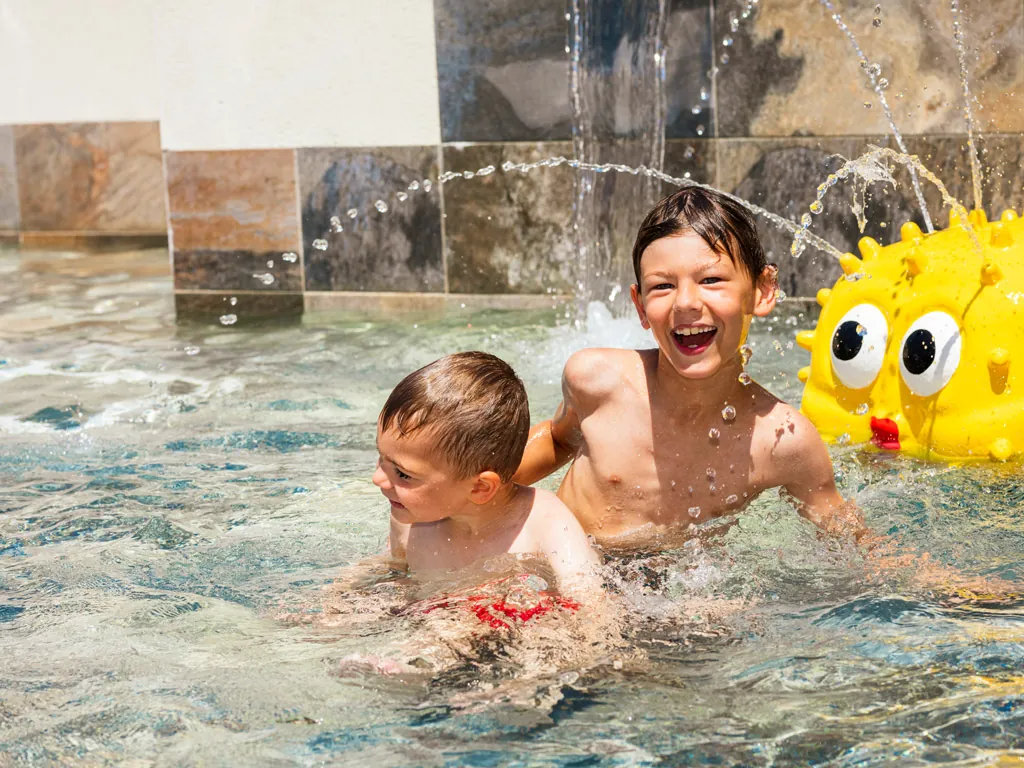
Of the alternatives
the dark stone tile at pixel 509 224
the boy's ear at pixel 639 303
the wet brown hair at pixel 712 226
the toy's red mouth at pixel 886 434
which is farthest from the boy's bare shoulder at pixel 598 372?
the dark stone tile at pixel 509 224

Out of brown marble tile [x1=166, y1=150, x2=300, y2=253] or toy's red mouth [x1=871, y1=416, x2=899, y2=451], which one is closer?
toy's red mouth [x1=871, y1=416, x2=899, y2=451]

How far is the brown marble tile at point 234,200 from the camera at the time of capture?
6.49 meters

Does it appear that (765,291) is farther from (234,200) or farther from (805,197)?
(234,200)

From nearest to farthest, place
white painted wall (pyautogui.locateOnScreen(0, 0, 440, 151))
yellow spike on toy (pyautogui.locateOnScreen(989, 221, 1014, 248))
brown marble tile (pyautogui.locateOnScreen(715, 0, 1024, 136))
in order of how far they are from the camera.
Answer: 1. yellow spike on toy (pyautogui.locateOnScreen(989, 221, 1014, 248))
2. brown marble tile (pyautogui.locateOnScreen(715, 0, 1024, 136))
3. white painted wall (pyautogui.locateOnScreen(0, 0, 440, 151))

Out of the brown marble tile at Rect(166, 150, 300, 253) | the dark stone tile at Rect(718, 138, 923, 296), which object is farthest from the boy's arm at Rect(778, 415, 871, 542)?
the brown marble tile at Rect(166, 150, 300, 253)

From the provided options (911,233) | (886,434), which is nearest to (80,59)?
(911,233)

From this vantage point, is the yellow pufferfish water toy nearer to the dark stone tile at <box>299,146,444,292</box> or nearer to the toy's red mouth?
the toy's red mouth

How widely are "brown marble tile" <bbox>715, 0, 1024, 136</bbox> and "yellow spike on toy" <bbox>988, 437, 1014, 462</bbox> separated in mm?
2404

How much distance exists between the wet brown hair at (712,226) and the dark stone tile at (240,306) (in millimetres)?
3949

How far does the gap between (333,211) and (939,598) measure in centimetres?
431

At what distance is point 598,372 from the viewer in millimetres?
2938

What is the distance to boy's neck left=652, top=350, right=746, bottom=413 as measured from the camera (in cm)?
283

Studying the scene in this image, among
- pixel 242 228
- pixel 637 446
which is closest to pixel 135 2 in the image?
pixel 242 228

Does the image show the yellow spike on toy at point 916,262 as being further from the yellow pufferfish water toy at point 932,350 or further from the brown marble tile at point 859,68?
the brown marble tile at point 859,68
